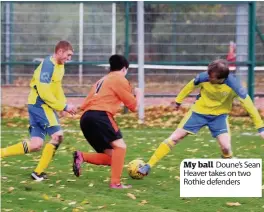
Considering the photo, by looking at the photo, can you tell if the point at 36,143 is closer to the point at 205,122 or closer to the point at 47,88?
the point at 47,88

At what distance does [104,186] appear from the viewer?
9.68 m

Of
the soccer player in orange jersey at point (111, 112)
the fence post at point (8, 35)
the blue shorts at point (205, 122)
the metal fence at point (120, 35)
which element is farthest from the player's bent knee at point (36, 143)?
the fence post at point (8, 35)

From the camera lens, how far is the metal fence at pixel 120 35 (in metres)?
18.2

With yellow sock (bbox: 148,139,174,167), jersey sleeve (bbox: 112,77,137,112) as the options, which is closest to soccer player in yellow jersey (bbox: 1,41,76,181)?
jersey sleeve (bbox: 112,77,137,112)

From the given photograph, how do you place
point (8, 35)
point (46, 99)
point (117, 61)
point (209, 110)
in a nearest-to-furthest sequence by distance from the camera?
point (117, 61), point (46, 99), point (209, 110), point (8, 35)

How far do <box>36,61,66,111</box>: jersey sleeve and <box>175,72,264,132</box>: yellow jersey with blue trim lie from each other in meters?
1.40

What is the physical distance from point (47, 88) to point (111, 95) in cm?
79

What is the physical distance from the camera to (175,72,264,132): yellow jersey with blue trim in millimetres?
9820

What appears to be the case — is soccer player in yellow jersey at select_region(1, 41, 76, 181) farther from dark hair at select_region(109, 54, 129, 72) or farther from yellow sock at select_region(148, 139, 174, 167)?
yellow sock at select_region(148, 139, 174, 167)

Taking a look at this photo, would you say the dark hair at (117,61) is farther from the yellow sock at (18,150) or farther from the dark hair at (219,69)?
the yellow sock at (18,150)

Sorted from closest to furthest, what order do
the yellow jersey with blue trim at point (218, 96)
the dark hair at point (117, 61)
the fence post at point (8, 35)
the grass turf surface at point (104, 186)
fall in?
the grass turf surface at point (104, 186) < the dark hair at point (117, 61) < the yellow jersey with blue trim at point (218, 96) < the fence post at point (8, 35)

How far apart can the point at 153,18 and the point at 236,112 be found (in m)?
2.81

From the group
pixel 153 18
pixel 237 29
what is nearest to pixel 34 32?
pixel 153 18

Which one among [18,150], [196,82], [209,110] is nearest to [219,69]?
[196,82]
